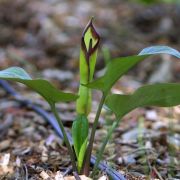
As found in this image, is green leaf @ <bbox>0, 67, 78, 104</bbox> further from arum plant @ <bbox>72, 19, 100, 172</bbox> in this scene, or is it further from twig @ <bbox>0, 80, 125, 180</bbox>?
twig @ <bbox>0, 80, 125, 180</bbox>

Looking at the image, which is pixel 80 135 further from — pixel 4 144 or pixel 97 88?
pixel 4 144

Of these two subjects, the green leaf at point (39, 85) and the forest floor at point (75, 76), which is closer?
the green leaf at point (39, 85)

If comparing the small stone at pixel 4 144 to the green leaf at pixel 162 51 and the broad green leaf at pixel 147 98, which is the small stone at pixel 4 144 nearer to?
the broad green leaf at pixel 147 98

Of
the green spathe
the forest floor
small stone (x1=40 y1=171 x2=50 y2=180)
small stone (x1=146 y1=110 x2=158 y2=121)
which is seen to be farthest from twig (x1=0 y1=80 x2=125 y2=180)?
small stone (x1=146 y1=110 x2=158 y2=121)

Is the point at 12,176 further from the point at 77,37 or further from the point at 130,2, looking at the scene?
the point at 130,2

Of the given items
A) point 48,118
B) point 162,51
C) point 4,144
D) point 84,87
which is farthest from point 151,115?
point 162,51

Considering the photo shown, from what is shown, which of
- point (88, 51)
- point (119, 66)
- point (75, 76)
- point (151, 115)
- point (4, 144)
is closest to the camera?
point (119, 66)

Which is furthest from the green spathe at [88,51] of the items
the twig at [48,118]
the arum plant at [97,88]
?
the twig at [48,118]
